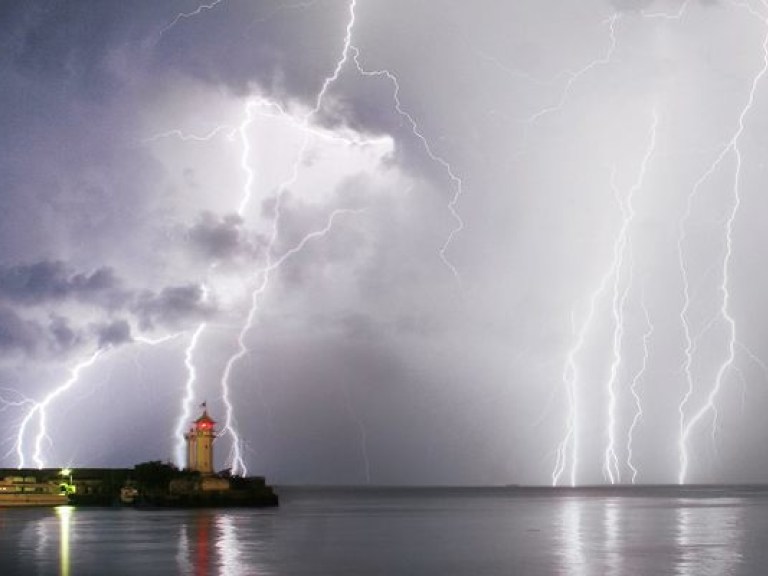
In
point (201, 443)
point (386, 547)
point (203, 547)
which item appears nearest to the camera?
point (203, 547)

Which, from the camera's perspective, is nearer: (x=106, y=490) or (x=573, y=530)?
(x=573, y=530)

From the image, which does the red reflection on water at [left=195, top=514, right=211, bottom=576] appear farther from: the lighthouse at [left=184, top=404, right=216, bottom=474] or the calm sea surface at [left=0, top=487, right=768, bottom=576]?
the lighthouse at [left=184, top=404, right=216, bottom=474]

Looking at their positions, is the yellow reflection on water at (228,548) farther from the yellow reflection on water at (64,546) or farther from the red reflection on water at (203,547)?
the yellow reflection on water at (64,546)

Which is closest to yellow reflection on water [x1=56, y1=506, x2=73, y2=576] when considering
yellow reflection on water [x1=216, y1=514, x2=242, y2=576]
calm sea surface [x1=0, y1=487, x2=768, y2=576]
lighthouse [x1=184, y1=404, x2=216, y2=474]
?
calm sea surface [x1=0, y1=487, x2=768, y2=576]

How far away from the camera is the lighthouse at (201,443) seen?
76.5 meters

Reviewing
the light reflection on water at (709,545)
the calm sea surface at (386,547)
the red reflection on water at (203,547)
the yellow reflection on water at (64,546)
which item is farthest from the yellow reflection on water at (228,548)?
the light reflection on water at (709,545)

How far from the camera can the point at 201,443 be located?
76.4 metres

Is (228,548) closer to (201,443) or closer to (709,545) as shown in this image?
(709,545)

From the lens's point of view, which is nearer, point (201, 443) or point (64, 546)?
point (64, 546)

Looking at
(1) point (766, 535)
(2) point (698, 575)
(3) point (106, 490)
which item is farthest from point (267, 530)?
(3) point (106, 490)

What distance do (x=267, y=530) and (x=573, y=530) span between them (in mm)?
14273

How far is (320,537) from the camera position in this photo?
4491 centimetres

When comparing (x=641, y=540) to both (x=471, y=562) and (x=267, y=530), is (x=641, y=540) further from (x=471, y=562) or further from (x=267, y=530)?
(x=267, y=530)

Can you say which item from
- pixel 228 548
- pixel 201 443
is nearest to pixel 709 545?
pixel 228 548
